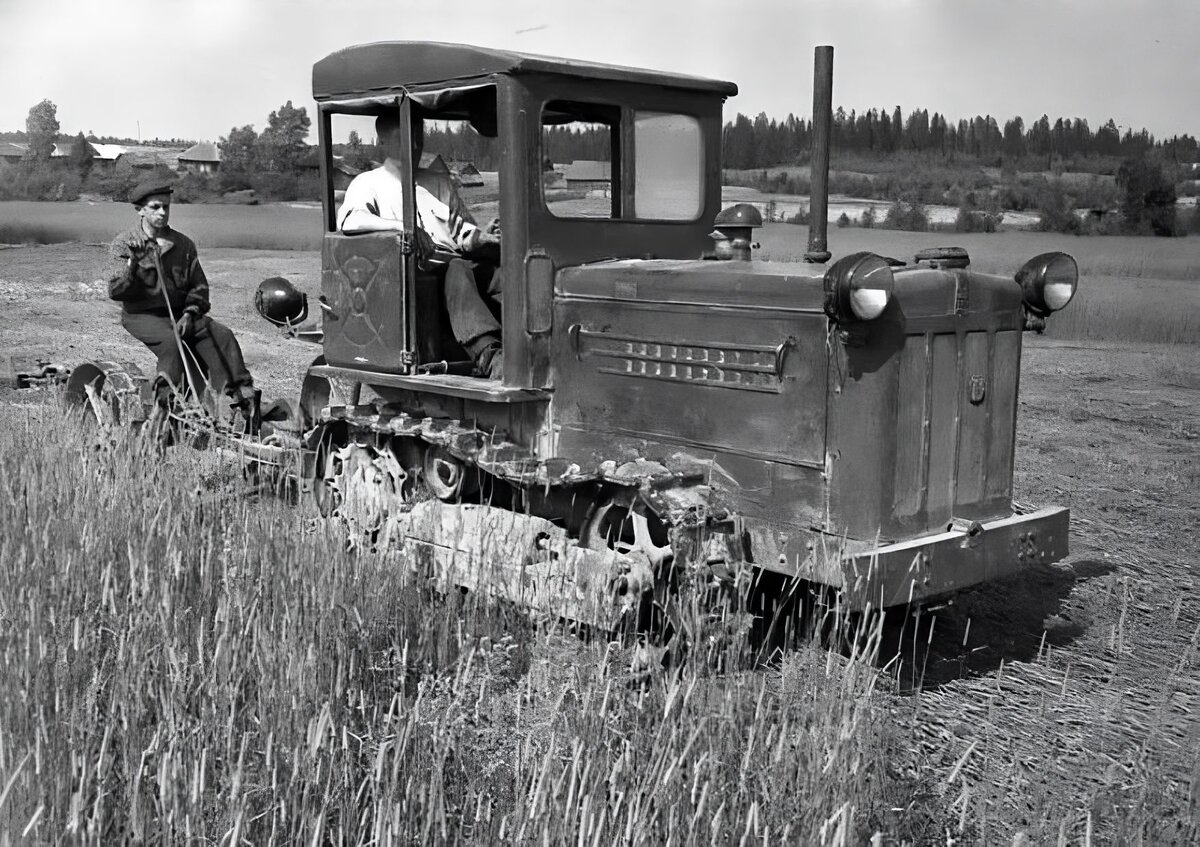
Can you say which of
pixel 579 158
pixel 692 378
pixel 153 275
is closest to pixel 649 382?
pixel 692 378

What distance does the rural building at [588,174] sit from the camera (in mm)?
5992

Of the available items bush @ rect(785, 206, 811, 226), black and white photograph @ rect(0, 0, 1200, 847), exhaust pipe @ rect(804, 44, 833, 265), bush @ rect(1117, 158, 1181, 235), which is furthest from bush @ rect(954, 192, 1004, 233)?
exhaust pipe @ rect(804, 44, 833, 265)

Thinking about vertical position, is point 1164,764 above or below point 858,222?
below

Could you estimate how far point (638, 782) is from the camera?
3299 millimetres

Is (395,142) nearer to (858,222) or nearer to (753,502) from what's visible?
(753,502)

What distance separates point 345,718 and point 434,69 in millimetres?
3224

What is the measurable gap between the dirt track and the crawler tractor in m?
0.50

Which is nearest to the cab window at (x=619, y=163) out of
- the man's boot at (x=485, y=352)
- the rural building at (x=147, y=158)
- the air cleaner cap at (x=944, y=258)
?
the man's boot at (x=485, y=352)

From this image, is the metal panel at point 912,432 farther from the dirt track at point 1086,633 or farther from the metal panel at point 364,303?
the metal panel at point 364,303

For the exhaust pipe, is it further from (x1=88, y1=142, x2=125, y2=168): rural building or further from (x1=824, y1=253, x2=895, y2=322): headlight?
(x1=88, y1=142, x2=125, y2=168): rural building

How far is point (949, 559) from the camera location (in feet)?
15.7

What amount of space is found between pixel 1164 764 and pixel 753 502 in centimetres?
177

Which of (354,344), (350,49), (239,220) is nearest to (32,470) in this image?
(354,344)

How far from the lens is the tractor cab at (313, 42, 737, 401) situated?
5586mm
